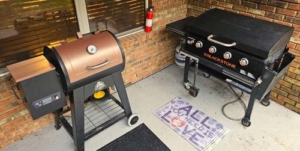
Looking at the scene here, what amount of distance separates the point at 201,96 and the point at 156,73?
0.73 meters

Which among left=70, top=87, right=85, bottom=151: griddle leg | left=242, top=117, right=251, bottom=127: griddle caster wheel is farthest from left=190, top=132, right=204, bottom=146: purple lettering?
left=70, top=87, right=85, bottom=151: griddle leg

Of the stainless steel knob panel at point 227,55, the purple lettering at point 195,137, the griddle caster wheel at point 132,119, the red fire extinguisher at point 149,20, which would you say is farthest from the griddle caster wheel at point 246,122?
the red fire extinguisher at point 149,20

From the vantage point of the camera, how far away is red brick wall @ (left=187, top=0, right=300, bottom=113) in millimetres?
2074

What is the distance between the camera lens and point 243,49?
5.94ft

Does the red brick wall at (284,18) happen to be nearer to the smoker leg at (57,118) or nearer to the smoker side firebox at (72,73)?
the smoker side firebox at (72,73)

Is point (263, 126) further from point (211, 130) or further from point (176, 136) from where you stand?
point (176, 136)

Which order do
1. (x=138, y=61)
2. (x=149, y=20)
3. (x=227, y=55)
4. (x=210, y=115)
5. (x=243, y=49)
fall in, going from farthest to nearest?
A: (x=138, y=61)
(x=149, y=20)
(x=210, y=115)
(x=227, y=55)
(x=243, y=49)

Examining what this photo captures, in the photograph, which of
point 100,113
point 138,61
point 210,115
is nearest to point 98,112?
point 100,113

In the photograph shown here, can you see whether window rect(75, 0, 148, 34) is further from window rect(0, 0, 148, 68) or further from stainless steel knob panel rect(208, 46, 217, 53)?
stainless steel knob panel rect(208, 46, 217, 53)

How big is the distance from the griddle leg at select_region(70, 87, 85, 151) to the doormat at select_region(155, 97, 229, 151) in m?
0.86

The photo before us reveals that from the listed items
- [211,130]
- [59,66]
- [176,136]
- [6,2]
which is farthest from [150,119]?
[6,2]

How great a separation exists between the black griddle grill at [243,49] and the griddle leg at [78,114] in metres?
1.22

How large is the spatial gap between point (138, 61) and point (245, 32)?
4.20 feet

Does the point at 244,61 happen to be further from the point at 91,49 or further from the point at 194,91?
the point at 91,49
